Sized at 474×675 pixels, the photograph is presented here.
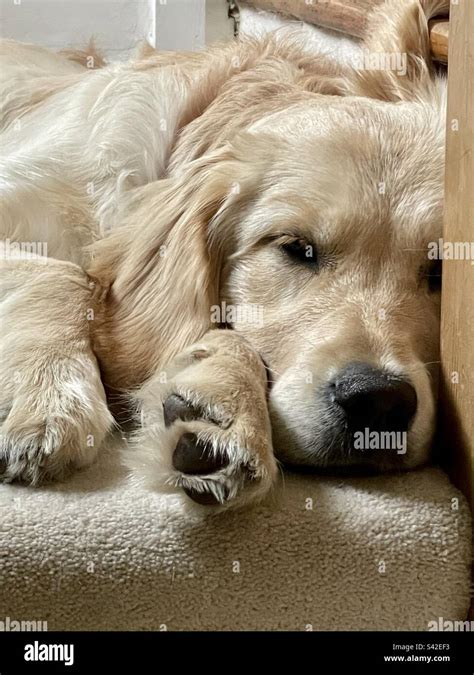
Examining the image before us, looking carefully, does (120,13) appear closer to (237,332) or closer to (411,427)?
(237,332)

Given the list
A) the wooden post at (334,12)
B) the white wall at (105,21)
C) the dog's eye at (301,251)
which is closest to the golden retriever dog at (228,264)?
the dog's eye at (301,251)

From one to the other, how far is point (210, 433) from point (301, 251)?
48 cm

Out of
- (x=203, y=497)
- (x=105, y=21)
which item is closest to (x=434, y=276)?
(x=203, y=497)

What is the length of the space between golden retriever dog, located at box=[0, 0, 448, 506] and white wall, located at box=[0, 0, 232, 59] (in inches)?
69.5

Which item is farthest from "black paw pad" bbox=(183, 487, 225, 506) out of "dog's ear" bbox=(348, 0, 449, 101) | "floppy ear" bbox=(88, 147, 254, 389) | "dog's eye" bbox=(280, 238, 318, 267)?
"dog's ear" bbox=(348, 0, 449, 101)

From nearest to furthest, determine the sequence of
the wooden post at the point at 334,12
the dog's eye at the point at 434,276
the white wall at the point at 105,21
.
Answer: the dog's eye at the point at 434,276
the wooden post at the point at 334,12
the white wall at the point at 105,21

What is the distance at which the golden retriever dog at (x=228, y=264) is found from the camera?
1392 mm

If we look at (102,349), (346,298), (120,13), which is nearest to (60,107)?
(102,349)

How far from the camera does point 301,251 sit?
64.6 inches

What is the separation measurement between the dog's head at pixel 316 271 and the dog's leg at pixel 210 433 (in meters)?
0.09

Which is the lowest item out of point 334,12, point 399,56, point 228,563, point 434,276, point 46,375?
point 228,563

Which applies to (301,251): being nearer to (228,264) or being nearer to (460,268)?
(228,264)

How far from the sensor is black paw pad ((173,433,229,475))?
1272 millimetres

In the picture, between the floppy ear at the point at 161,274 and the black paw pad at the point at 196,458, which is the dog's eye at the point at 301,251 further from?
the black paw pad at the point at 196,458
